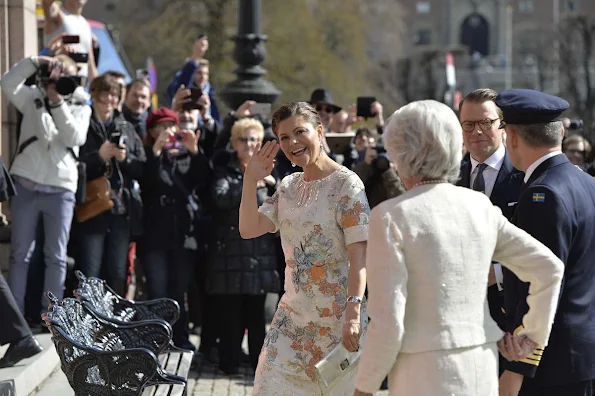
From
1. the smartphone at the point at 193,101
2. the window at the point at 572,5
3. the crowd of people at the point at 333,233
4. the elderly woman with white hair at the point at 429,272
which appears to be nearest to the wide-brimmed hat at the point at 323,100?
the smartphone at the point at 193,101

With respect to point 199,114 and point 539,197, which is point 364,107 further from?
point 539,197

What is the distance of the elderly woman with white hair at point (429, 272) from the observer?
4336 mm

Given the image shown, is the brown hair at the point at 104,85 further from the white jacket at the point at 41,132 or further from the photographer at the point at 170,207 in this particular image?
the white jacket at the point at 41,132

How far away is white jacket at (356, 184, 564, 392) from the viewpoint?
14.2 ft

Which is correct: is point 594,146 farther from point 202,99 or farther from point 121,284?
point 121,284

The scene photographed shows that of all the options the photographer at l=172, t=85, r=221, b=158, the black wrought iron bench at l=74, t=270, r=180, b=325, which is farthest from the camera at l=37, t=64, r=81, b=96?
the photographer at l=172, t=85, r=221, b=158

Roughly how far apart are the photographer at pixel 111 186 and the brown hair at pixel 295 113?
12.6ft

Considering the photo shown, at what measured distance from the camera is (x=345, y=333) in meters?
5.62

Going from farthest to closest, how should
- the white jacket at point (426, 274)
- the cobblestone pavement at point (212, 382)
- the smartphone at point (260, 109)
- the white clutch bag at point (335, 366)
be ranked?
the smartphone at point (260, 109) < the cobblestone pavement at point (212, 382) < the white clutch bag at point (335, 366) < the white jacket at point (426, 274)

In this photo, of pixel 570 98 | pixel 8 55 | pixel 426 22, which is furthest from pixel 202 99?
pixel 426 22

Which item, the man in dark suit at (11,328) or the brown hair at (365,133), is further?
the brown hair at (365,133)

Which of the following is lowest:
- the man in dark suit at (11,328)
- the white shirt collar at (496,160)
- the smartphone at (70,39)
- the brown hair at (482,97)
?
the man in dark suit at (11,328)

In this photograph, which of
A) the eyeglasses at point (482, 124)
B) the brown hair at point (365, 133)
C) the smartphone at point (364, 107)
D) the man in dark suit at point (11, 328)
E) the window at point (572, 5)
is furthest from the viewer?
the window at point (572, 5)

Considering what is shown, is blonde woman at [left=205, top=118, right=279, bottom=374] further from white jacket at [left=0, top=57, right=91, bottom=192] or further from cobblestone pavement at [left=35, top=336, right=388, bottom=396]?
white jacket at [left=0, top=57, right=91, bottom=192]
